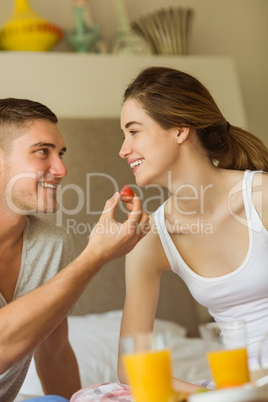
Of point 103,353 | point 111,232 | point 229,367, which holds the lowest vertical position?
point 103,353

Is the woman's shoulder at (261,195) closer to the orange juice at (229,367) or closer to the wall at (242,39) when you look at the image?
the orange juice at (229,367)

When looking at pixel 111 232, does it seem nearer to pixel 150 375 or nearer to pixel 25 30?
pixel 150 375

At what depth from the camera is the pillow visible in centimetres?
212

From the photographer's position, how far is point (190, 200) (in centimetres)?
168

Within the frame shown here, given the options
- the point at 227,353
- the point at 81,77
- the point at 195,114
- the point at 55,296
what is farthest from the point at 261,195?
the point at 81,77

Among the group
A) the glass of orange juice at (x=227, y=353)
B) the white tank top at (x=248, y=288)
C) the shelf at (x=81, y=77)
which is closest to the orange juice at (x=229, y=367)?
the glass of orange juice at (x=227, y=353)

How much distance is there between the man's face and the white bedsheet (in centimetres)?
74

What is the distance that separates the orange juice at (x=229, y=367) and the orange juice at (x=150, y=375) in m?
0.09

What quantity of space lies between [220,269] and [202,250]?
3.3 inches

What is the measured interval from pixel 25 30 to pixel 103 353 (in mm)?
1614

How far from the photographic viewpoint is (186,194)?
1695 mm

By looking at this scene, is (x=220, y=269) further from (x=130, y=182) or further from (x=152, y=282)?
(x=130, y=182)

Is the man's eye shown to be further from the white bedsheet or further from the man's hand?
the white bedsheet

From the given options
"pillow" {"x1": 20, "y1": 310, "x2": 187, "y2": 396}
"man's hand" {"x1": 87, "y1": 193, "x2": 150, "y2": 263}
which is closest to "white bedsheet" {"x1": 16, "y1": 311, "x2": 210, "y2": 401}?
"pillow" {"x1": 20, "y1": 310, "x2": 187, "y2": 396}
